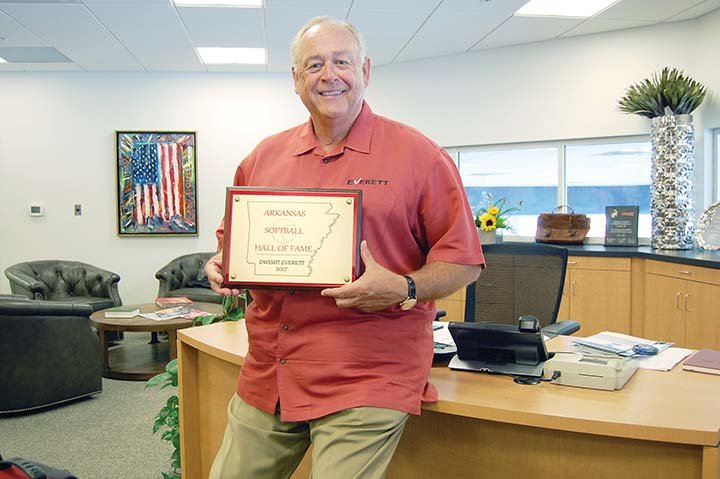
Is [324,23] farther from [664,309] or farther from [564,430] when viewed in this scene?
[664,309]

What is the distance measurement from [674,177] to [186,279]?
4.50 meters

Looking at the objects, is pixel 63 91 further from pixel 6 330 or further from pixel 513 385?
pixel 513 385

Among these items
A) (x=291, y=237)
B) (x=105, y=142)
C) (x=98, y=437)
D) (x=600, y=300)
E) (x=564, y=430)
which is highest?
(x=105, y=142)

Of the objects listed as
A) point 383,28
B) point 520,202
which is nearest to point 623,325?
point 520,202

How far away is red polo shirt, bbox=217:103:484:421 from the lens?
54.3 inches

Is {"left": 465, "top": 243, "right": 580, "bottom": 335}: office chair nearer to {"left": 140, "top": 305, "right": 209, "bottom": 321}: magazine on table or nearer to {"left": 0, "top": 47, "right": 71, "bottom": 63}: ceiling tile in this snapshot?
{"left": 140, "top": 305, "right": 209, "bottom": 321}: magazine on table

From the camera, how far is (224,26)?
16.4ft

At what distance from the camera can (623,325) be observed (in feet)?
15.1

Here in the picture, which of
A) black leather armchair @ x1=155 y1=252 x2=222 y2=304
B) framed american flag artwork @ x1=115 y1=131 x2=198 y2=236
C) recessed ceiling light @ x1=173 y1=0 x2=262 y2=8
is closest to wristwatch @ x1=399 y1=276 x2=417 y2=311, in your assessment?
recessed ceiling light @ x1=173 y1=0 x2=262 y2=8

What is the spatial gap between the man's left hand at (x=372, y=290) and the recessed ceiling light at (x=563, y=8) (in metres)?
3.67

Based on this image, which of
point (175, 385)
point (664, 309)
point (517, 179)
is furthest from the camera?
point (517, 179)

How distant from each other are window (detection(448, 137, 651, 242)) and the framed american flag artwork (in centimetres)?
284

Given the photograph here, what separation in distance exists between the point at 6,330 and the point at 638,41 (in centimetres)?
499

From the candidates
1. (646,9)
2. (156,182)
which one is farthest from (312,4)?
(156,182)
